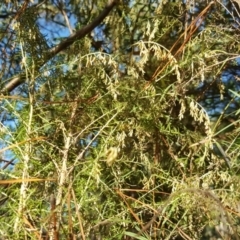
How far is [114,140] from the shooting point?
1.28 metres

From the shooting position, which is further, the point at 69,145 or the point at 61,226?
the point at 69,145

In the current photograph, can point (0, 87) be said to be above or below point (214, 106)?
above

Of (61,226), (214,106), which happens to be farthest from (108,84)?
(214,106)

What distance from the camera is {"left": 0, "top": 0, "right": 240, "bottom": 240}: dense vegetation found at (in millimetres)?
1140

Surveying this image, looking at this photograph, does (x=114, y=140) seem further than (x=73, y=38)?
No

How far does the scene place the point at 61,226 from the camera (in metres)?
1.09

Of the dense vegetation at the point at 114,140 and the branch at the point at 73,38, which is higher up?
the branch at the point at 73,38

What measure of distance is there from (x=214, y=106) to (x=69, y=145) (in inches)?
35.1

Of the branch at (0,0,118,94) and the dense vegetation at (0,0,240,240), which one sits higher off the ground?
the branch at (0,0,118,94)

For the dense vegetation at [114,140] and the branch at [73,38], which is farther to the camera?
the branch at [73,38]

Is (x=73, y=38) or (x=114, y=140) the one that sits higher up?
(x=73, y=38)

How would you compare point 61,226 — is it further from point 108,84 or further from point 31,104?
point 108,84

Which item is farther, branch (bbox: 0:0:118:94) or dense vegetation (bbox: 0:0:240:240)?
branch (bbox: 0:0:118:94)

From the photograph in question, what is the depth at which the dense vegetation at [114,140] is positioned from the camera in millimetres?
1140
